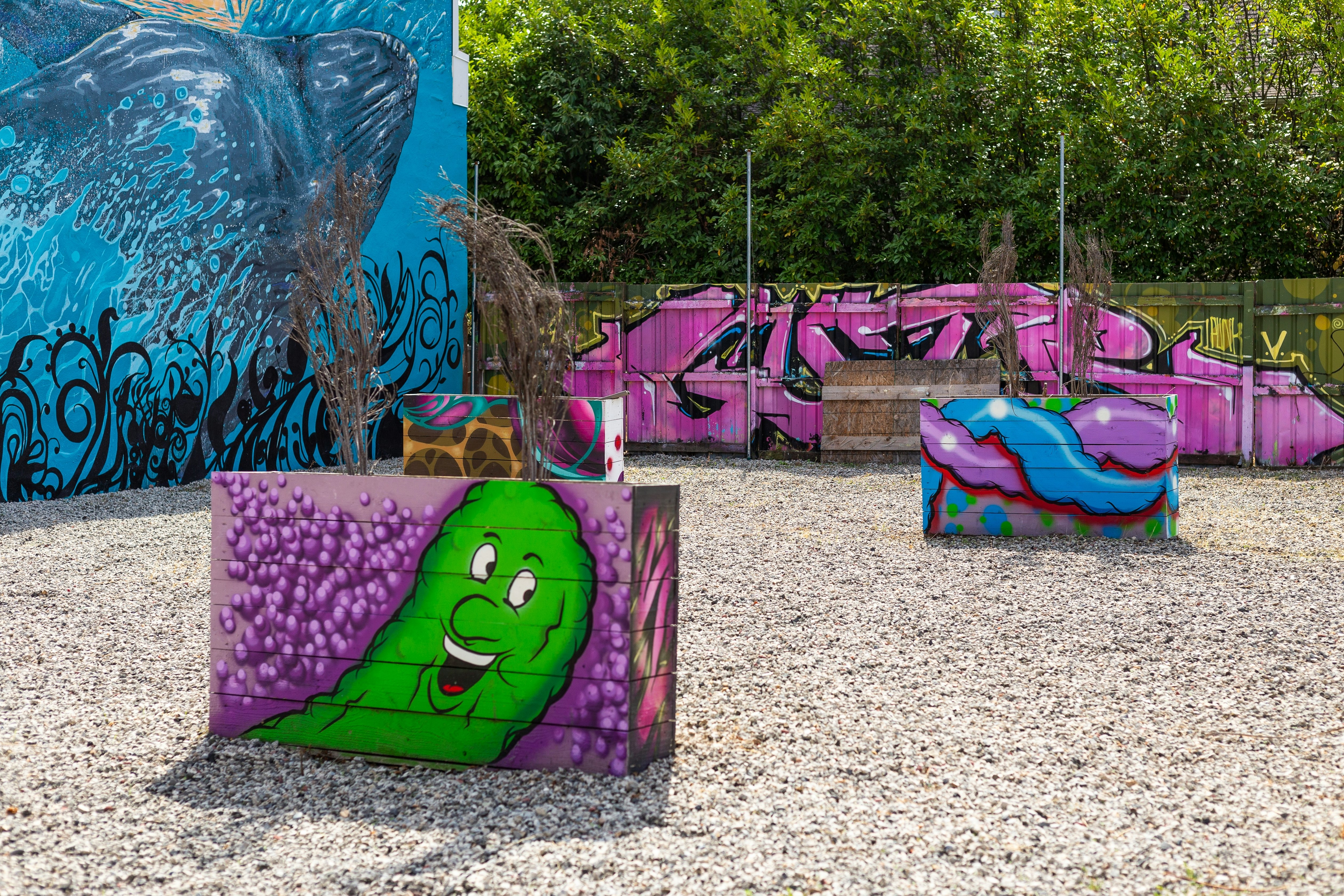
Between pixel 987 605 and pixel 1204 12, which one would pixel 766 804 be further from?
pixel 1204 12

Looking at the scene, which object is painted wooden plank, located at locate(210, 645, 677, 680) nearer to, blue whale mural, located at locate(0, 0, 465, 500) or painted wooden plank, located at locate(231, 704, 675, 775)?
painted wooden plank, located at locate(231, 704, 675, 775)

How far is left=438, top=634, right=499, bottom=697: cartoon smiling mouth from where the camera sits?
10.4ft

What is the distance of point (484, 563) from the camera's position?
3.18 m

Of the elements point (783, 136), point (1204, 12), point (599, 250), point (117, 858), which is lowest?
point (117, 858)

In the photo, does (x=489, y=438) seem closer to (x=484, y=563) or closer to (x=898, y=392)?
(x=484, y=563)

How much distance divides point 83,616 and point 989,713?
4.08 m

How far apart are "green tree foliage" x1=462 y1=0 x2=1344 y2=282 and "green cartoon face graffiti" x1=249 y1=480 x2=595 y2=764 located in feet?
39.0

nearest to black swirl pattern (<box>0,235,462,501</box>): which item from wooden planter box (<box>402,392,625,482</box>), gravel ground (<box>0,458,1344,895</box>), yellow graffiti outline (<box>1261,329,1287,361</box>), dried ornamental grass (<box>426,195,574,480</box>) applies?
wooden planter box (<box>402,392,625,482</box>)

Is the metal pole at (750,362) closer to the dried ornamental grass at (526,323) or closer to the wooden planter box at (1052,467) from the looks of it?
the wooden planter box at (1052,467)

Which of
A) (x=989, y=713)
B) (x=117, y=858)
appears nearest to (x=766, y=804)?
(x=989, y=713)

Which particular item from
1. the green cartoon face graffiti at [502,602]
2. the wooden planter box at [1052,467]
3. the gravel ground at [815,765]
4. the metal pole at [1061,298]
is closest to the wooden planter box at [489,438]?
the gravel ground at [815,765]

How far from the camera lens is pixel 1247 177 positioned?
13.0 m

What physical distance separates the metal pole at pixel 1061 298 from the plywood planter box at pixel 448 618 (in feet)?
30.4

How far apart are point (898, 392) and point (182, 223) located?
23.9 feet
